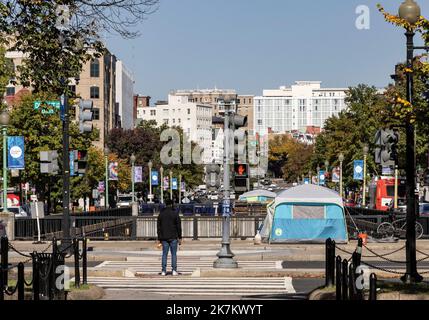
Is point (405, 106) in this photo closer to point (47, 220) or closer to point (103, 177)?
point (47, 220)

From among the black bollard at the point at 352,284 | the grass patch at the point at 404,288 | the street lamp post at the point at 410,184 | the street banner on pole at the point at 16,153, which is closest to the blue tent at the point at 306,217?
the street banner on pole at the point at 16,153

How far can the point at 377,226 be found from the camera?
4234cm

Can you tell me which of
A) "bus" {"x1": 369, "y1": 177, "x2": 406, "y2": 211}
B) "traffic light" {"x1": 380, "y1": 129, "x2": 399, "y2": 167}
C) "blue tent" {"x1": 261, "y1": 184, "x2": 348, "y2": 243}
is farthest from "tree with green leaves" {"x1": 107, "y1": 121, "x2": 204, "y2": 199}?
"traffic light" {"x1": 380, "y1": 129, "x2": 399, "y2": 167}

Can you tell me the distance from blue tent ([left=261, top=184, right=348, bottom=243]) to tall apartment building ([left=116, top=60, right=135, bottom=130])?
116964mm

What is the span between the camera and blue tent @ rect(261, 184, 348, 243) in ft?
136

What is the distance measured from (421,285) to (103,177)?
75507mm

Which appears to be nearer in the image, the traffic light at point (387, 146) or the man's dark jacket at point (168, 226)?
the traffic light at point (387, 146)

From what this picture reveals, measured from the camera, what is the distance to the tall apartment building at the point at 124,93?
161087 mm

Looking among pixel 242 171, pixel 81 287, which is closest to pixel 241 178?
pixel 242 171

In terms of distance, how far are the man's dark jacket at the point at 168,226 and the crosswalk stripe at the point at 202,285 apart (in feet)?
3.45

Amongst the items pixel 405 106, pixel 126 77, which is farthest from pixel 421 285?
pixel 126 77

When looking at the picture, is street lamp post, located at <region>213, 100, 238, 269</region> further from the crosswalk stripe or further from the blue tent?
the blue tent

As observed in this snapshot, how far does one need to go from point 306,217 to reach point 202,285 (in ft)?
61.1

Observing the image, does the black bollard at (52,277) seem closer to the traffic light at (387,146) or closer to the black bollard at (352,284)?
the black bollard at (352,284)
